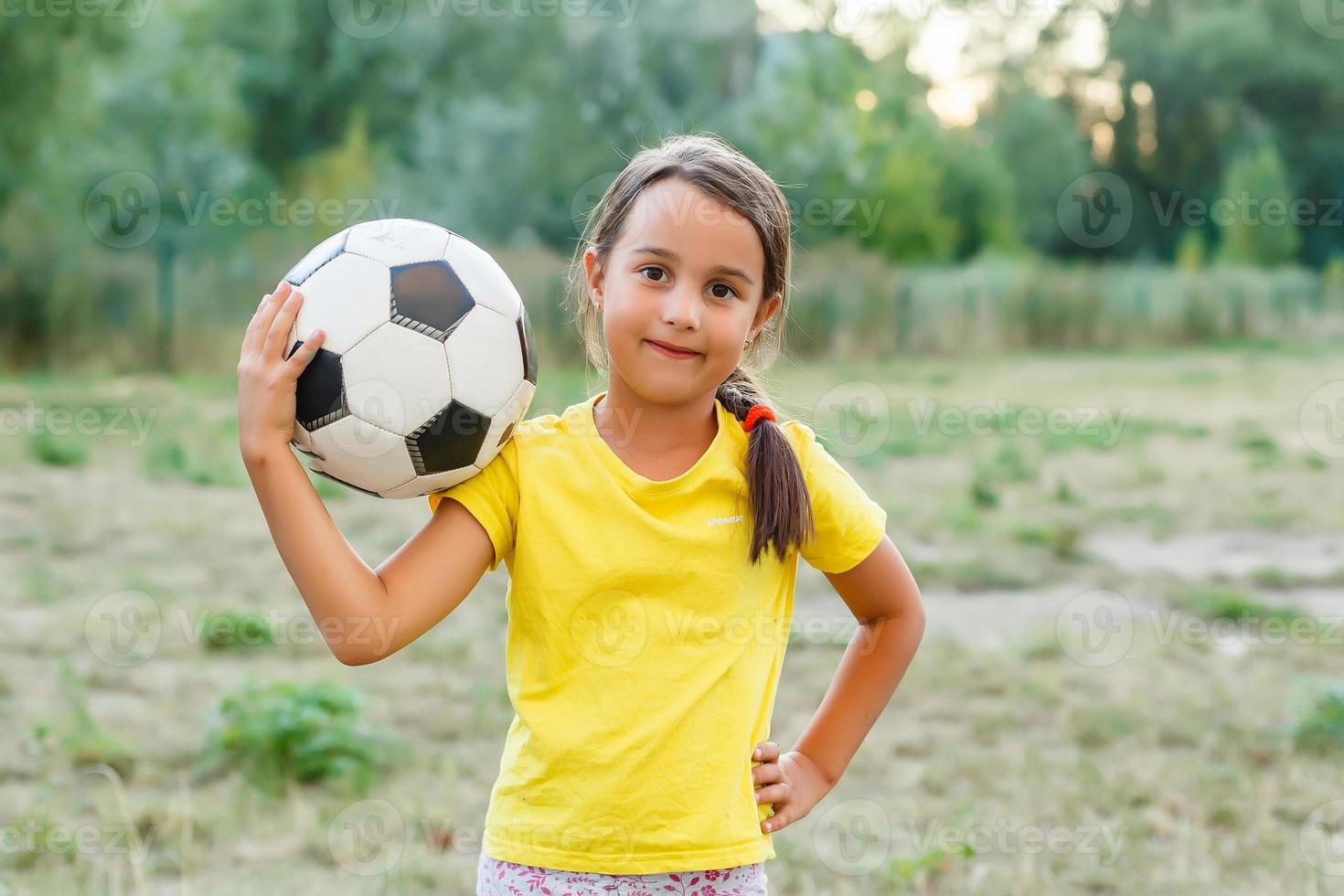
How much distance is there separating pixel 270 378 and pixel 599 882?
749 millimetres

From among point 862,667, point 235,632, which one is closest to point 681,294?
point 862,667

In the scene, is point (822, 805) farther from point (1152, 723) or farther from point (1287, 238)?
point (1287, 238)

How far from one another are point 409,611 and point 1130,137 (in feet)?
113

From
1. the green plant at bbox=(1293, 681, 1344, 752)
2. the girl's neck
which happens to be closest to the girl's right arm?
the girl's neck

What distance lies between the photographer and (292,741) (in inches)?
148

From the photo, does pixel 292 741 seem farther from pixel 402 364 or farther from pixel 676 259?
pixel 676 259

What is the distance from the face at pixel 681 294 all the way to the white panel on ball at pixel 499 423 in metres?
0.14

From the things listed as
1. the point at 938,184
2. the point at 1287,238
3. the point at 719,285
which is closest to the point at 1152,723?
the point at 719,285

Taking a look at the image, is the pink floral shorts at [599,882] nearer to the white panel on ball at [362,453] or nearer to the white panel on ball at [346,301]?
the white panel on ball at [362,453]

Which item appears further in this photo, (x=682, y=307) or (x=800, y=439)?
(x=800, y=439)

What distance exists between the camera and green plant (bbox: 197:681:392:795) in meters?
3.71

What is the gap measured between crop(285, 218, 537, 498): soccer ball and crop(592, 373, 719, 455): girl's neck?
13cm

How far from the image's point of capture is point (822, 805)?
371 cm

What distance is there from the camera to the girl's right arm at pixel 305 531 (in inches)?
63.6
